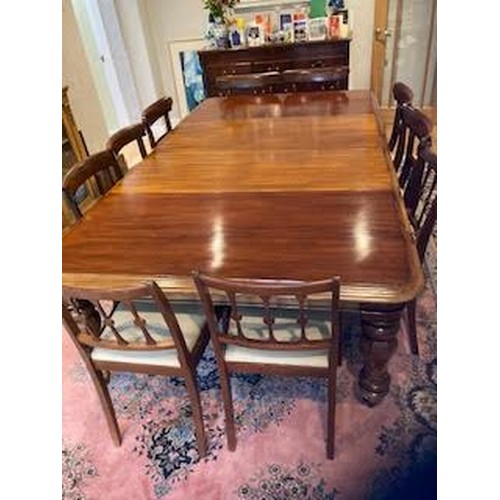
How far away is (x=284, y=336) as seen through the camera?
1.28 metres

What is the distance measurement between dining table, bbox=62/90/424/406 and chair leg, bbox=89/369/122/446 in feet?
1.29

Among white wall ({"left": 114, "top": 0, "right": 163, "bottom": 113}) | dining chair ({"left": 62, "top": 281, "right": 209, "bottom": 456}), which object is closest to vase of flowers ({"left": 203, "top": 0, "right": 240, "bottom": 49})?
white wall ({"left": 114, "top": 0, "right": 163, "bottom": 113})

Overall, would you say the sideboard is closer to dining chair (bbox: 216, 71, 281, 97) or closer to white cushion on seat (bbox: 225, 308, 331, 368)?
dining chair (bbox: 216, 71, 281, 97)

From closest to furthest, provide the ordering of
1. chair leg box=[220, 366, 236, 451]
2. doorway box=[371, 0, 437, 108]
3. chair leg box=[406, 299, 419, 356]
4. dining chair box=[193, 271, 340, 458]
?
1. dining chair box=[193, 271, 340, 458]
2. chair leg box=[220, 366, 236, 451]
3. chair leg box=[406, 299, 419, 356]
4. doorway box=[371, 0, 437, 108]

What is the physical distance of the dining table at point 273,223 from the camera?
3.72ft

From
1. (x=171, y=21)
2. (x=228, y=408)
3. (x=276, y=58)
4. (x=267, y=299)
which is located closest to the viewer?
(x=267, y=299)

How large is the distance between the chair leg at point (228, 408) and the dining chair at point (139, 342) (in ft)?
0.30

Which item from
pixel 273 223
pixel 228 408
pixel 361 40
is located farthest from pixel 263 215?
pixel 361 40

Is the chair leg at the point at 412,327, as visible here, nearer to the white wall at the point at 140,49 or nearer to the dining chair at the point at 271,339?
the dining chair at the point at 271,339

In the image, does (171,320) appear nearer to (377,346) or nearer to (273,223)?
(273,223)

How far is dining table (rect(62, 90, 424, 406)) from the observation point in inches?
44.6

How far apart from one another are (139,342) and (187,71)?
3777mm

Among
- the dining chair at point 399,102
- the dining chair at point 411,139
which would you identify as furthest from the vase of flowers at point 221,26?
the dining chair at point 411,139
